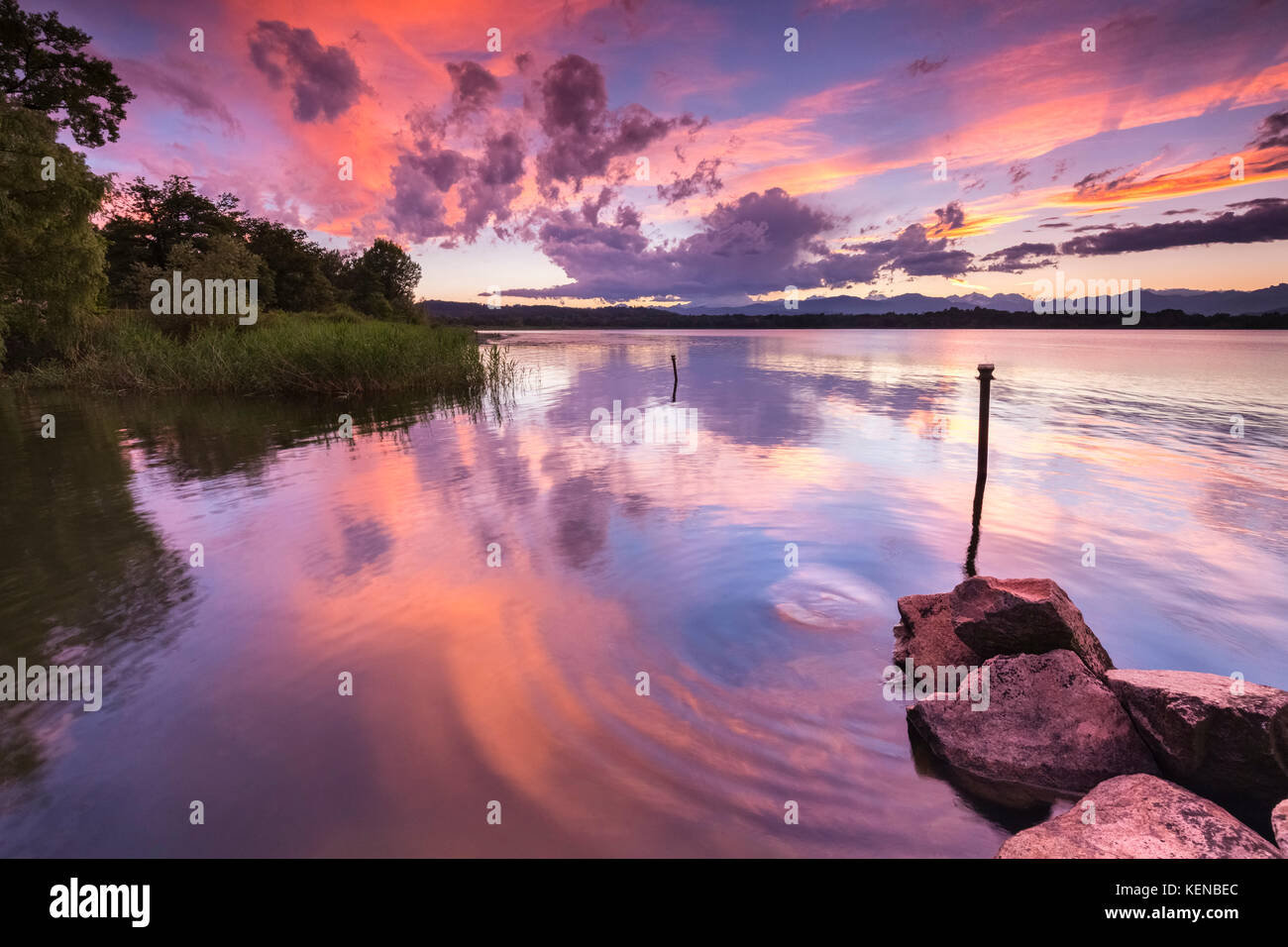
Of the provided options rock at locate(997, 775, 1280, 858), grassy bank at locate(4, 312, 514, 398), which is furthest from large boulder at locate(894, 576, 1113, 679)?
grassy bank at locate(4, 312, 514, 398)

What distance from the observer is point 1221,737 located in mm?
5637

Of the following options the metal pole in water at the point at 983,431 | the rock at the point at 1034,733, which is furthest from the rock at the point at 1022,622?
the metal pole in water at the point at 983,431

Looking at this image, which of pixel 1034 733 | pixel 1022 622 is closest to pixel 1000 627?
pixel 1022 622

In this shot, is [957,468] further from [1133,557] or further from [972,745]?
[972,745]

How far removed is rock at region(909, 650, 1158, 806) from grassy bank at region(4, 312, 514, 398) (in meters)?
35.2

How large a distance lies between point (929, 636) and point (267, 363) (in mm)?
38858

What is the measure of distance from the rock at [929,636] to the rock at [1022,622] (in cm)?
21

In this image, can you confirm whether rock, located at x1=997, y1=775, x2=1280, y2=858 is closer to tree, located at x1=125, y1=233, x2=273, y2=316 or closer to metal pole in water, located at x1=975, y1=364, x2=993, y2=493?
metal pole in water, located at x1=975, y1=364, x2=993, y2=493

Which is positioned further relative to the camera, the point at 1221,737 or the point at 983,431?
the point at 983,431

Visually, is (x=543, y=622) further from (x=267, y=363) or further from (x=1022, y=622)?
(x=267, y=363)

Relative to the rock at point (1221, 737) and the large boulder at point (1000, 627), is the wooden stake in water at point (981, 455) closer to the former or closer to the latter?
the large boulder at point (1000, 627)

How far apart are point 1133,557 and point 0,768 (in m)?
18.0

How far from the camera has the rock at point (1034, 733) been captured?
19.8 feet
